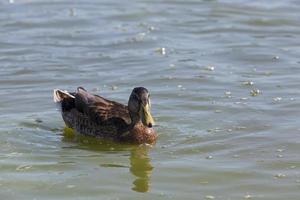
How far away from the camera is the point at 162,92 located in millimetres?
13922

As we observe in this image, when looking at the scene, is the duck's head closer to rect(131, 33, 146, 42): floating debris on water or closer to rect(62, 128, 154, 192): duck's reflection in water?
rect(62, 128, 154, 192): duck's reflection in water

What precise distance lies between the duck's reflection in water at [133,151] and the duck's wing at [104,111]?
0.26 meters

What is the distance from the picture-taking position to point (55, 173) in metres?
10.5

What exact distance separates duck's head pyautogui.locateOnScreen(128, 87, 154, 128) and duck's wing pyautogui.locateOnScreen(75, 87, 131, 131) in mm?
339

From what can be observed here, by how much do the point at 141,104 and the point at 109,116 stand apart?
2.47ft

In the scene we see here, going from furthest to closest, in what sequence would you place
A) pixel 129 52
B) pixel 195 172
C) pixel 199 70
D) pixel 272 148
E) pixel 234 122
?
pixel 129 52 → pixel 199 70 → pixel 234 122 → pixel 272 148 → pixel 195 172

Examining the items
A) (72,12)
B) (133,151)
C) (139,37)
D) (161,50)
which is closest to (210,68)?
(161,50)

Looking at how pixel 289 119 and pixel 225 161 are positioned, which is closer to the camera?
pixel 225 161

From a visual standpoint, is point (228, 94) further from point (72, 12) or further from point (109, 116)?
point (72, 12)

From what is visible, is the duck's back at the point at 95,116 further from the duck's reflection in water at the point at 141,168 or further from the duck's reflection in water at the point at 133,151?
the duck's reflection in water at the point at 141,168

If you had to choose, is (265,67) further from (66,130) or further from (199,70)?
(66,130)

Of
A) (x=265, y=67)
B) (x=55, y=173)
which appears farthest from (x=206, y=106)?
(x=55, y=173)

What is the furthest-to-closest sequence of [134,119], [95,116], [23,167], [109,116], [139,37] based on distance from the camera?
[139,37]
[95,116]
[109,116]
[134,119]
[23,167]

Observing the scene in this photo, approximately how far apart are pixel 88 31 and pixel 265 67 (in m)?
4.28
